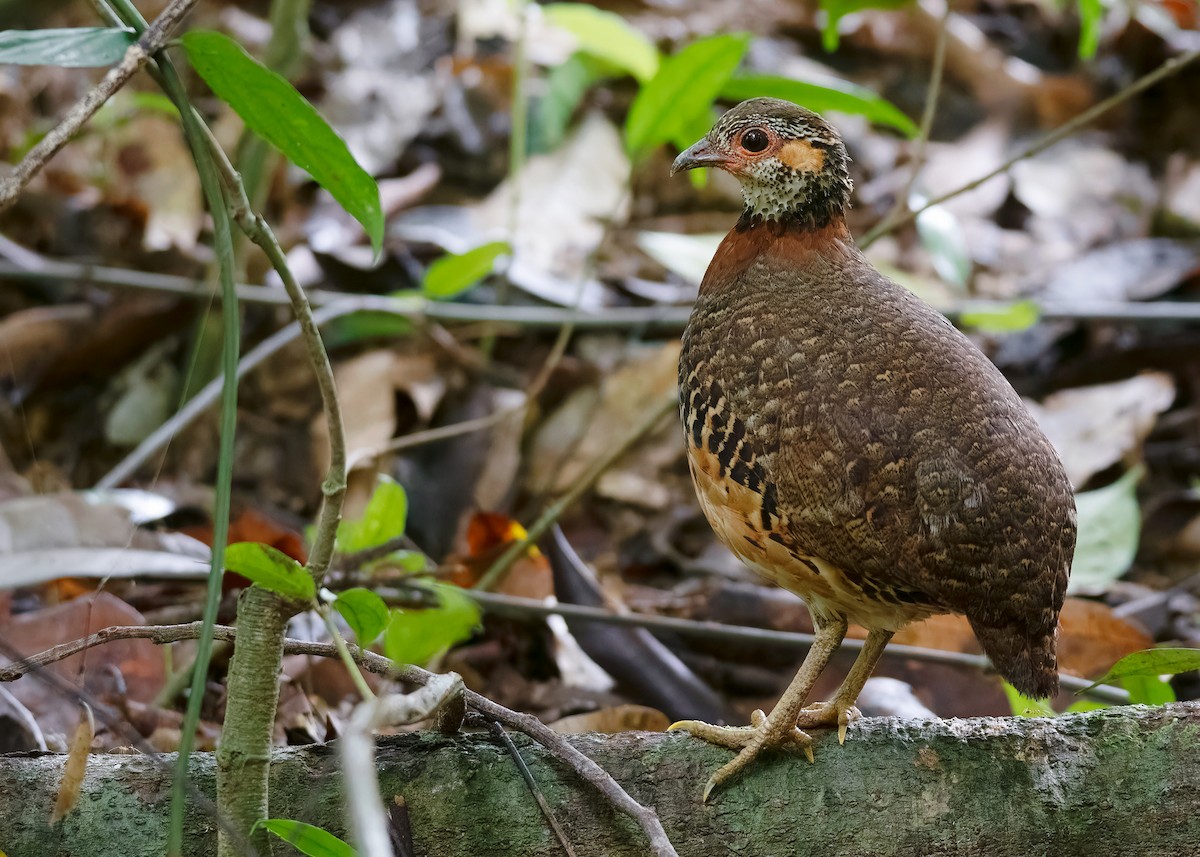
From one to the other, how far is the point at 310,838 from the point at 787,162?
1.93m

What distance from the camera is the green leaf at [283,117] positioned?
202 cm

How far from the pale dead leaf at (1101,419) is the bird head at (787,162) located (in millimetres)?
2894

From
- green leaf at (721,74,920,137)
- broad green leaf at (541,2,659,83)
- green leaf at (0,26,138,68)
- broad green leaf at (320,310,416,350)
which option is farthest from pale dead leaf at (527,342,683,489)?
green leaf at (0,26,138,68)

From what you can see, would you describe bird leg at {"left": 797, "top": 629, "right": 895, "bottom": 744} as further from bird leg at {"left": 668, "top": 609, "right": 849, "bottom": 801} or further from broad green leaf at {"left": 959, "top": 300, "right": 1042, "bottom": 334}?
broad green leaf at {"left": 959, "top": 300, "right": 1042, "bottom": 334}

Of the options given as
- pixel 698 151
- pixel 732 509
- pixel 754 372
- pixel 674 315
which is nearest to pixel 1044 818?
pixel 732 509

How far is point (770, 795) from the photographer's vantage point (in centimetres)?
270

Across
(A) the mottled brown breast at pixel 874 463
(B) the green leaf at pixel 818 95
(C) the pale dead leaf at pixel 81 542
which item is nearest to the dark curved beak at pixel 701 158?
(A) the mottled brown breast at pixel 874 463

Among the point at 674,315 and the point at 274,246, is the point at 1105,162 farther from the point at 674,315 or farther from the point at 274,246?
the point at 274,246

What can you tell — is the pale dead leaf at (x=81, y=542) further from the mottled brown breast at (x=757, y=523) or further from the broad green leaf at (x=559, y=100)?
the broad green leaf at (x=559, y=100)

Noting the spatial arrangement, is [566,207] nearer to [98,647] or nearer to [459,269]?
[459,269]

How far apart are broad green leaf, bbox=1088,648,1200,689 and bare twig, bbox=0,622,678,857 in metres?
1.13

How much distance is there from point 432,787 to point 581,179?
18.0 feet

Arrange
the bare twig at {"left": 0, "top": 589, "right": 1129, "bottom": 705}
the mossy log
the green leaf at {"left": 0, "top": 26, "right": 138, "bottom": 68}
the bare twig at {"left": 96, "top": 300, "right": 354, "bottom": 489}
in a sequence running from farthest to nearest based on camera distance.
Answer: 1. the bare twig at {"left": 96, "top": 300, "right": 354, "bottom": 489}
2. the bare twig at {"left": 0, "top": 589, "right": 1129, "bottom": 705}
3. the mossy log
4. the green leaf at {"left": 0, "top": 26, "right": 138, "bottom": 68}

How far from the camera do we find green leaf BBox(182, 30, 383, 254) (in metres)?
2.02
